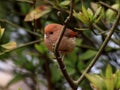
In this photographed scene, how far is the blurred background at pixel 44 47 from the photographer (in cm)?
233

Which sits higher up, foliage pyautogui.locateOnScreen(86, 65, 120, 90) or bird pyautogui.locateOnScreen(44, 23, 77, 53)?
foliage pyautogui.locateOnScreen(86, 65, 120, 90)

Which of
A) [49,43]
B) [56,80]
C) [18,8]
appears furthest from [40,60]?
[49,43]

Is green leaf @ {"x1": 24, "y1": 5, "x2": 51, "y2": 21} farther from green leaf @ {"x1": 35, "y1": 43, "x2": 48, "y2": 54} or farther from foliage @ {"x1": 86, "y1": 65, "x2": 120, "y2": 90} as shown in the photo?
foliage @ {"x1": 86, "y1": 65, "x2": 120, "y2": 90}

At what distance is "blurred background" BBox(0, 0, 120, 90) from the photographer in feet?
7.65

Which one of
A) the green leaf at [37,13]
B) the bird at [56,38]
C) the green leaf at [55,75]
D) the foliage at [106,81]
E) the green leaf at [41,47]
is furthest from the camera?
the green leaf at [55,75]

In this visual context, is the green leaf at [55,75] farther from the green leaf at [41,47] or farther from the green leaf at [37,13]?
the green leaf at [37,13]

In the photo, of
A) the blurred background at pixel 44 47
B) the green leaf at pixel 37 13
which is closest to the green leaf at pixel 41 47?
the blurred background at pixel 44 47

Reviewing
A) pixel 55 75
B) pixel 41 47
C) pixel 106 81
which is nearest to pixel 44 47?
pixel 41 47

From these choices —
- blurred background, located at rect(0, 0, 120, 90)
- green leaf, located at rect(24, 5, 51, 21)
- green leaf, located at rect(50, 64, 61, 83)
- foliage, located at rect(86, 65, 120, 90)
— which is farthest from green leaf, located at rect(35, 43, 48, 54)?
foliage, located at rect(86, 65, 120, 90)

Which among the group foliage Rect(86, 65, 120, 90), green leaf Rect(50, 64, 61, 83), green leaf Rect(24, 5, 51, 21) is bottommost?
green leaf Rect(50, 64, 61, 83)

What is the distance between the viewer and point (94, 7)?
2.34m

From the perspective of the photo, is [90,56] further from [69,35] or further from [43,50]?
[69,35]

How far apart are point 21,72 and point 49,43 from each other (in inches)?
42.2

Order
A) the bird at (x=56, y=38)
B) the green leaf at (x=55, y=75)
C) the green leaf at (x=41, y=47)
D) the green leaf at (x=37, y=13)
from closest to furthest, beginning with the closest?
the bird at (x=56, y=38), the green leaf at (x=37, y=13), the green leaf at (x=41, y=47), the green leaf at (x=55, y=75)
